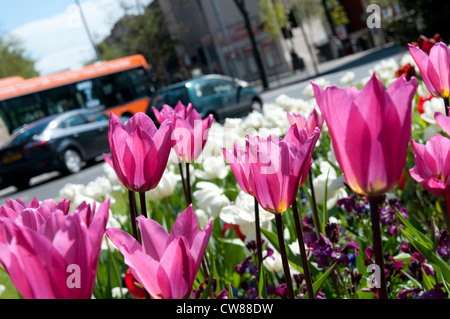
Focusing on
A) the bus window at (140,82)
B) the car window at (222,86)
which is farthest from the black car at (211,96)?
the bus window at (140,82)

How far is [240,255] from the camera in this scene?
6.64 feet

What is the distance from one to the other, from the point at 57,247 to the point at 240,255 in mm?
1500

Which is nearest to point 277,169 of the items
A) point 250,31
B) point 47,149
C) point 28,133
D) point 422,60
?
point 422,60

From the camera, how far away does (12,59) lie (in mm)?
37156

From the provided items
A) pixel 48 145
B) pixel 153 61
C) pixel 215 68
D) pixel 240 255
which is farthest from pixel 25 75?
pixel 240 255

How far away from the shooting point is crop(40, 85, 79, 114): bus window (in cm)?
1823

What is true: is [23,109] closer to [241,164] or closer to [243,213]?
[243,213]

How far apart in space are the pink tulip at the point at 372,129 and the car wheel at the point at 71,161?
14.4m

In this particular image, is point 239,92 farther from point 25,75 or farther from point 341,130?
point 25,75

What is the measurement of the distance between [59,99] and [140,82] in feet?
12.4

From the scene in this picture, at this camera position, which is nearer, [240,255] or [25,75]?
[240,255]

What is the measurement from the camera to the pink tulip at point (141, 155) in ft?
2.98

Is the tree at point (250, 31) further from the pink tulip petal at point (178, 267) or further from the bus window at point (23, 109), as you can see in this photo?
the pink tulip petal at point (178, 267)

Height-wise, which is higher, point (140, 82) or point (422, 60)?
point (140, 82)
